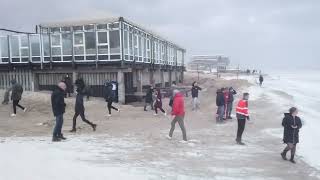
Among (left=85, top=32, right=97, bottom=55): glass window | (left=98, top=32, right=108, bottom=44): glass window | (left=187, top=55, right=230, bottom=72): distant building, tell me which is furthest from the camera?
(left=187, top=55, right=230, bottom=72): distant building

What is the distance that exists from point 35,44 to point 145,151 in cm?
1770

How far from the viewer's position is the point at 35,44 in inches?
1044

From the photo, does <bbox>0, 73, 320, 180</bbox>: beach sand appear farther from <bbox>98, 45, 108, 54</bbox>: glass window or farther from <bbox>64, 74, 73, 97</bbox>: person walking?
<bbox>98, 45, 108, 54</bbox>: glass window

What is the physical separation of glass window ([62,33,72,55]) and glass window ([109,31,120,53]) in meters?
2.61

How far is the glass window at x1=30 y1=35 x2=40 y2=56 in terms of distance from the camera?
2645cm

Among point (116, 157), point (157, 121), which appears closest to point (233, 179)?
point (116, 157)

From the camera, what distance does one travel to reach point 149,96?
21.5 m

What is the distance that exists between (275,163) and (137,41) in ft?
61.6

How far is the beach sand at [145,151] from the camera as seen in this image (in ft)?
28.1

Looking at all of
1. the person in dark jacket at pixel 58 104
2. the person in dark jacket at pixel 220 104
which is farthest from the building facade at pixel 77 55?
the person in dark jacket at pixel 58 104

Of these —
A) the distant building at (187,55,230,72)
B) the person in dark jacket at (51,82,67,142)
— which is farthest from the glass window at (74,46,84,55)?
the distant building at (187,55,230,72)

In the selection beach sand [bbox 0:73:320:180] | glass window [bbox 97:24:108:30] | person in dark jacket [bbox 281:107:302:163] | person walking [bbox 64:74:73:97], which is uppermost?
glass window [bbox 97:24:108:30]

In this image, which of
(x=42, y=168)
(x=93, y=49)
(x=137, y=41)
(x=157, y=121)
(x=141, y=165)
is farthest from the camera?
(x=137, y=41)

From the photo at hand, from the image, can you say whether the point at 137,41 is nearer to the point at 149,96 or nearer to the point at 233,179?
the point at 149,96
